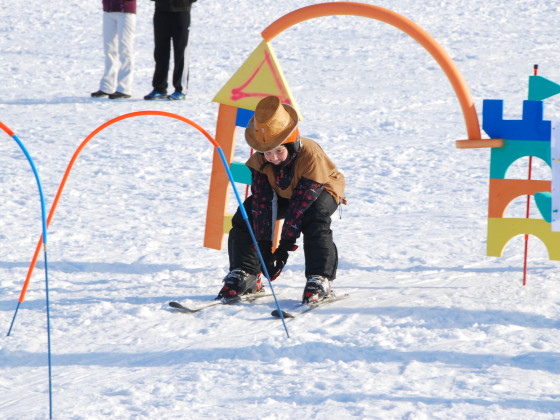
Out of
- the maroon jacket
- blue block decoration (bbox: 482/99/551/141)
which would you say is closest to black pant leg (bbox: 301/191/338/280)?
blue block decoration (bbox: 482/99/551/141)

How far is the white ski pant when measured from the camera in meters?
7.67

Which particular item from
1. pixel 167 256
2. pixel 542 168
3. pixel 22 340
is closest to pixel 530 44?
pixel 542 168

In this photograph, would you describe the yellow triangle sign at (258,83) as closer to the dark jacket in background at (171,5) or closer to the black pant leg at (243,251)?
the black pant leg at (243,251)

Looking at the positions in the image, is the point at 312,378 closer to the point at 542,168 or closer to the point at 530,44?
the point at 542,168

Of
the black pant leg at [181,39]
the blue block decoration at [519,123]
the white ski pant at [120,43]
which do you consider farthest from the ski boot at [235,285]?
the white ski pant at [120,43]

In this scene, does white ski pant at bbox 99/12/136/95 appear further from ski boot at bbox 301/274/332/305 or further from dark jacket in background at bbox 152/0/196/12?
ski boot at bbox 301/274/332/305

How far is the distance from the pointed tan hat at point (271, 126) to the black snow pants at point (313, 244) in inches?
15.1

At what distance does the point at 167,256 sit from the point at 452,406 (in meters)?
2.28

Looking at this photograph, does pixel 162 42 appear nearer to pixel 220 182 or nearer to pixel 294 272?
pixel 220 182

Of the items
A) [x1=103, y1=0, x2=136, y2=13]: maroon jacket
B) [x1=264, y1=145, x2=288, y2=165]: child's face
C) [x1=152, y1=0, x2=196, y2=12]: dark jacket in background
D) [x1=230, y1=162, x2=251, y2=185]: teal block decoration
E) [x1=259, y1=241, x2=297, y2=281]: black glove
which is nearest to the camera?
[x1=264, y1=145, x2=288, y2=165]: child's face

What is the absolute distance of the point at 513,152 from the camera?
347cm

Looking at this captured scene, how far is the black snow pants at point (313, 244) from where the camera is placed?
11.0ft

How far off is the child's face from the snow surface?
2.26ft

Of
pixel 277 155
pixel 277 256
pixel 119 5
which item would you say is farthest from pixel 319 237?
pixel 119 5
